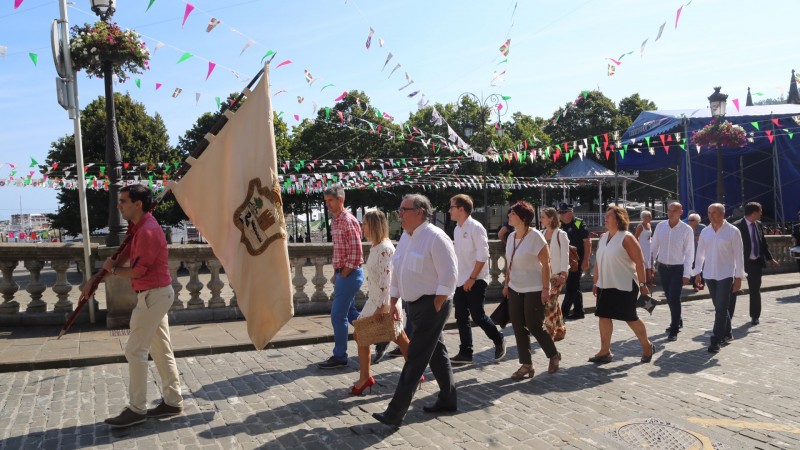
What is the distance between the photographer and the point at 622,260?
21.4 ft

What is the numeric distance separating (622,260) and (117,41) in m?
7.98

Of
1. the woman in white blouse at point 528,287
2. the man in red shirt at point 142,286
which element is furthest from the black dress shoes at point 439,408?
the man in red shirt at point 142,286

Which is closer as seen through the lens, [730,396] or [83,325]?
[730,396]

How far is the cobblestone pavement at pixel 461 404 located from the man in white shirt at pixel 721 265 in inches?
13.3

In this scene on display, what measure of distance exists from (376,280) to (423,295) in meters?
0.96

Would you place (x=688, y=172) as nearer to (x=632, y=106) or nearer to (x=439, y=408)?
(x=439, y=408)

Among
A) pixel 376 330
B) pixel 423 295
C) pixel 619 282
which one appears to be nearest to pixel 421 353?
pixel 423 295

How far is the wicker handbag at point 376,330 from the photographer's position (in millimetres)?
5242

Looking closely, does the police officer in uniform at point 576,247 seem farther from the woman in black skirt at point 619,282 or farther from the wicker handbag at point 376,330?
the wicker handbag at point 376,330

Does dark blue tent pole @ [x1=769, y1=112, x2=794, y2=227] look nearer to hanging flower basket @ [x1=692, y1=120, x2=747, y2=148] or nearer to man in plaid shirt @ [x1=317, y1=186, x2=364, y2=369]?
hanging flower basket @ [x1=692, y1=120, x2=747, y2=148]

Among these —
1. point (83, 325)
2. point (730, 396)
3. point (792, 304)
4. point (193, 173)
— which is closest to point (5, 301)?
point (83, 325)

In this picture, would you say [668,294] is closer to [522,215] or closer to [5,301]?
[522,215]

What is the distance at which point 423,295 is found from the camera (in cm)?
464

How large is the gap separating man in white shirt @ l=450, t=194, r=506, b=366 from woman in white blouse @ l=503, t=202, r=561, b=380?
0.48m
